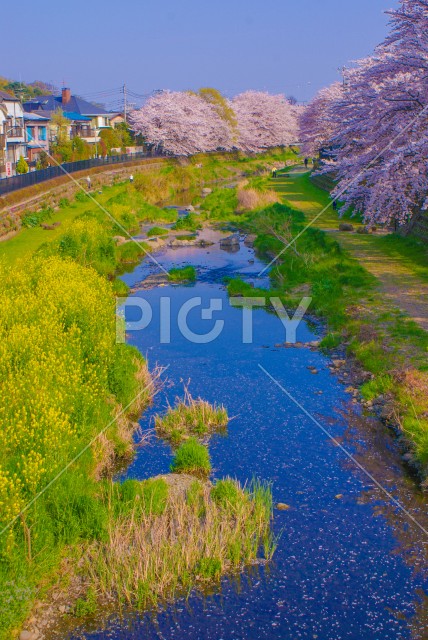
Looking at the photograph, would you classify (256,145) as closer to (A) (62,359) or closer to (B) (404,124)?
(B) (404,124)

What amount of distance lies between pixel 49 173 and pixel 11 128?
66.8 ft

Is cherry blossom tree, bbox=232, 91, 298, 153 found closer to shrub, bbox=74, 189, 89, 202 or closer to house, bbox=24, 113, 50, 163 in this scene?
house, bbox=24, 113, 50, 163

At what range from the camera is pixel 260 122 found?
100m

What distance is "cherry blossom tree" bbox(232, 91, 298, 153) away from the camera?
9657cm

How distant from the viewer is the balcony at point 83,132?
85562 millimetres

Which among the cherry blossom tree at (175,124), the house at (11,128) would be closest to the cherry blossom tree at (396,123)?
the house at (11,128)

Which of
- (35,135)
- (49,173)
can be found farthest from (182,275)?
(35,135)

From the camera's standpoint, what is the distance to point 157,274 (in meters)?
29.4

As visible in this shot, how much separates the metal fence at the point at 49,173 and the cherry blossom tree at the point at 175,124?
26.5 feet

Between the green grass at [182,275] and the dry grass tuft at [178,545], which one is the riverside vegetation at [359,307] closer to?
the green grass at [182,275]

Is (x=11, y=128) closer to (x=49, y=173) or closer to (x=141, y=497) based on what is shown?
(x=49, y=173)

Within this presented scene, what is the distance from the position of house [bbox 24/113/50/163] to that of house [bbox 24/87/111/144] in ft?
26.2

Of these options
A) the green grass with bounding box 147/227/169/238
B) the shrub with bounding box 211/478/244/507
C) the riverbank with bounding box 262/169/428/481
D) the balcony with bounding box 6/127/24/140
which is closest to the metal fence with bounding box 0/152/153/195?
the green grass with bounding box 147/227/169/238

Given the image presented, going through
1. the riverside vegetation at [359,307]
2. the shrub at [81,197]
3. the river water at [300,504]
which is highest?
the shrub at [81,197]
